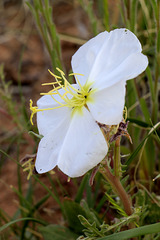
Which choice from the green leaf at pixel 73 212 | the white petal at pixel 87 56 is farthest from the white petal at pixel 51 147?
the green leaf at pixel 73 212

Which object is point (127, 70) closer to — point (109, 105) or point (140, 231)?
point (109, 105)

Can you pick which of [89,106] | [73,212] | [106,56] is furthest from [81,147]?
[73,212]

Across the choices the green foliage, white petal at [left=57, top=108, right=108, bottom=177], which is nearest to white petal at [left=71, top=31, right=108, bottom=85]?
white petal at [left=57, top=108, right=108, bottom=177]

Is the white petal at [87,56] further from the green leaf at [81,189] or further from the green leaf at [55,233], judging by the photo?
the green leaf at [55,233]

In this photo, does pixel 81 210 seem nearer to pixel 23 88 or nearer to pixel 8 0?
pixel 23 88

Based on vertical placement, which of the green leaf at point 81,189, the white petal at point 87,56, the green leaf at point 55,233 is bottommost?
the green leaf at point 55,233

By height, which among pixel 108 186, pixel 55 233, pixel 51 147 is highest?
pixel 51 147

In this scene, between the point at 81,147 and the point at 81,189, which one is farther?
the point at 81,189

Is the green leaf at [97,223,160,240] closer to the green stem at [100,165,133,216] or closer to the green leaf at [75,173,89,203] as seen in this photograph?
the green stem at [100,165,133,216]
